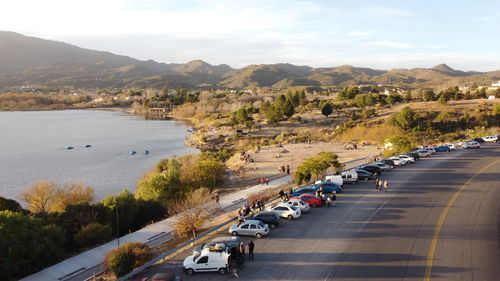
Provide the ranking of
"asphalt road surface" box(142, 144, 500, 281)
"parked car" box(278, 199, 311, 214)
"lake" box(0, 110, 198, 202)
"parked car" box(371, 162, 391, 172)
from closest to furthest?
"asphalt road surface" box(142, 144, 500, 281) → "parked car" box(278, 199, 311, 214) → "parked car" box(371, 162, 391, 172) → "lake" box(0, 110, 198, 202)

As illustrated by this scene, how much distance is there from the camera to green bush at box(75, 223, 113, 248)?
2245cm

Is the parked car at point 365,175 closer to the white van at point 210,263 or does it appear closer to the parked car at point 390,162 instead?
the parked car at point 390,162

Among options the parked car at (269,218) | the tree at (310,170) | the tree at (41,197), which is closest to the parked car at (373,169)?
the tree at (310,170)

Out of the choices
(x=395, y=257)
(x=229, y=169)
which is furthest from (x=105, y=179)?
(x=395, y=257)

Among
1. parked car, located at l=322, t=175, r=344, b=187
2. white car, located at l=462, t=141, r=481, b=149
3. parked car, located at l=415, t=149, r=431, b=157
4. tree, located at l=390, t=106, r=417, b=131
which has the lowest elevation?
parked car, located at l=322, t=175, r=344, b=187

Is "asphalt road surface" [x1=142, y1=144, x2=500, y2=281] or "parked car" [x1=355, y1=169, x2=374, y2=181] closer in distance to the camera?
"asphalt road surface" [x1=142, y1=144, x2=500, y2=281]

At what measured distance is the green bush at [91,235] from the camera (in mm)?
22453

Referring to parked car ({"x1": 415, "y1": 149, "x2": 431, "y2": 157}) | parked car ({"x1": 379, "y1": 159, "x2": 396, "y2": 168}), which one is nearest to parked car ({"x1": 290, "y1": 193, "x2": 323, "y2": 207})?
parked car ({"x1": 379, "y1": 159, "x2": 396, "y2": 168})

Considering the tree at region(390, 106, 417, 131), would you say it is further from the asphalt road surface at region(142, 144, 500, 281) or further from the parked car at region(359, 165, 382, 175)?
the asphalt road surface at region(142, 144, 500, 281)

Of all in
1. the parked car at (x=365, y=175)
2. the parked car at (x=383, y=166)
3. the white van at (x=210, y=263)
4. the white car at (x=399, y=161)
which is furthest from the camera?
the white car at (x=399, y=161)

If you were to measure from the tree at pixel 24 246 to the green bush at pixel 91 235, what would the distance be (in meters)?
1.95

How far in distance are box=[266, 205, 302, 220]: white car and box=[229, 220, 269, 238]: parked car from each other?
102 inches

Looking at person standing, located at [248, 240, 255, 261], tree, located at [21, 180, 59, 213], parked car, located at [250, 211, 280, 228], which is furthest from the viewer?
tree, located at [21, 180, 59, 213]

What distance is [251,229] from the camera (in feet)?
62.7
